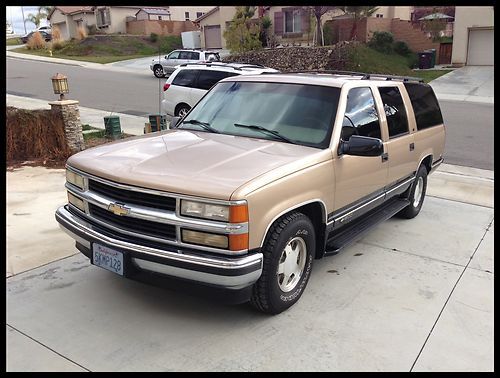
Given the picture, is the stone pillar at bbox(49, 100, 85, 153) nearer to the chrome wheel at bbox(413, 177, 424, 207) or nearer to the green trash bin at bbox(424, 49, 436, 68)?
the chrome wheel at bbox(413, 177, 424, 207)

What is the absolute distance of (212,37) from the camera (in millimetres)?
43344

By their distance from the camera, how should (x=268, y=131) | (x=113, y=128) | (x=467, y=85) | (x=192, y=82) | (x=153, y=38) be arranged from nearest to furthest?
(x=268, y=131), (x=113, y=128), (x=192, y=82), (x=467, y=85), (x=153, y=38)

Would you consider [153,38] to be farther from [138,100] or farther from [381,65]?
[138,100]

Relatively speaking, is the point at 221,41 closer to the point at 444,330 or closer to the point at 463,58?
the point at 463,58

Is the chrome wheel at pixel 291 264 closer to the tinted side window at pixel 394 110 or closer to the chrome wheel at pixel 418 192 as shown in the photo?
the tinted side window at pixel 394 110

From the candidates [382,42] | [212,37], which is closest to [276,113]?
[382,42]

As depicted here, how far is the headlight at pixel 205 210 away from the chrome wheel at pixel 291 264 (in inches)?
27.1

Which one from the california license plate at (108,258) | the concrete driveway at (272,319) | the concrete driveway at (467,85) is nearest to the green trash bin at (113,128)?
the concrete driveway at (272,319)

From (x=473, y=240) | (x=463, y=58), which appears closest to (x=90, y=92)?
(x=473, y=240)

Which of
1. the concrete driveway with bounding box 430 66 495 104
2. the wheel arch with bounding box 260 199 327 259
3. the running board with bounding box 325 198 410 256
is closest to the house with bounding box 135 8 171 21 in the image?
the concrete driveway with bounding box 430 66 495 104

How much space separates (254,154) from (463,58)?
31189 millimetres

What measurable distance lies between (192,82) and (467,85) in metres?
17.3

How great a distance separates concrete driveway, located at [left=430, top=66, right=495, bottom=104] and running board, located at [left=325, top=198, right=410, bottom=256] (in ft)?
55.9

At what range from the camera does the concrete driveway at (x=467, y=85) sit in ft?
69.1
